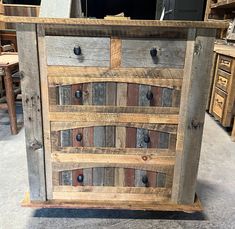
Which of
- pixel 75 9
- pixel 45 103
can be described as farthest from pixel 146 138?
pixel 75 9

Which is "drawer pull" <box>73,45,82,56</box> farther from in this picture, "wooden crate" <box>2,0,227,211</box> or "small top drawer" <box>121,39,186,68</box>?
"small top drawer" <box>121,39,186,68</box>

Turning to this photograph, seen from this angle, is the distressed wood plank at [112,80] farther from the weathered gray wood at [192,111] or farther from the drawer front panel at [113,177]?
the drawer front panel at [113,177]

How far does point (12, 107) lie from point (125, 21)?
163cm

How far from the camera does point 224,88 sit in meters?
2.60

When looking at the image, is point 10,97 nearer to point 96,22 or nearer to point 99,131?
point 99,131

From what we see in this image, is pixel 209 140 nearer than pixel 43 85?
No

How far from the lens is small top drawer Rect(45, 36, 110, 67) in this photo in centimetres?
108

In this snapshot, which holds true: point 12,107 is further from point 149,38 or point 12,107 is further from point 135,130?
point 149,38

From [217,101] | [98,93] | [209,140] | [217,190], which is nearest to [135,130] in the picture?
[98,93]

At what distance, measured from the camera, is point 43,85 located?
3.73 ft

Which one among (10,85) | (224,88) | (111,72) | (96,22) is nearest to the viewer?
(96,22)

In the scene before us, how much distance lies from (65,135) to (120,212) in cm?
56

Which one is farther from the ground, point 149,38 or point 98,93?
point 149,38

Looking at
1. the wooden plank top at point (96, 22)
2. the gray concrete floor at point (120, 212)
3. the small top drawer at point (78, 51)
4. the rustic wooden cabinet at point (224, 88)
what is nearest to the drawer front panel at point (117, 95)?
the small top drawer at point (78, 51)
